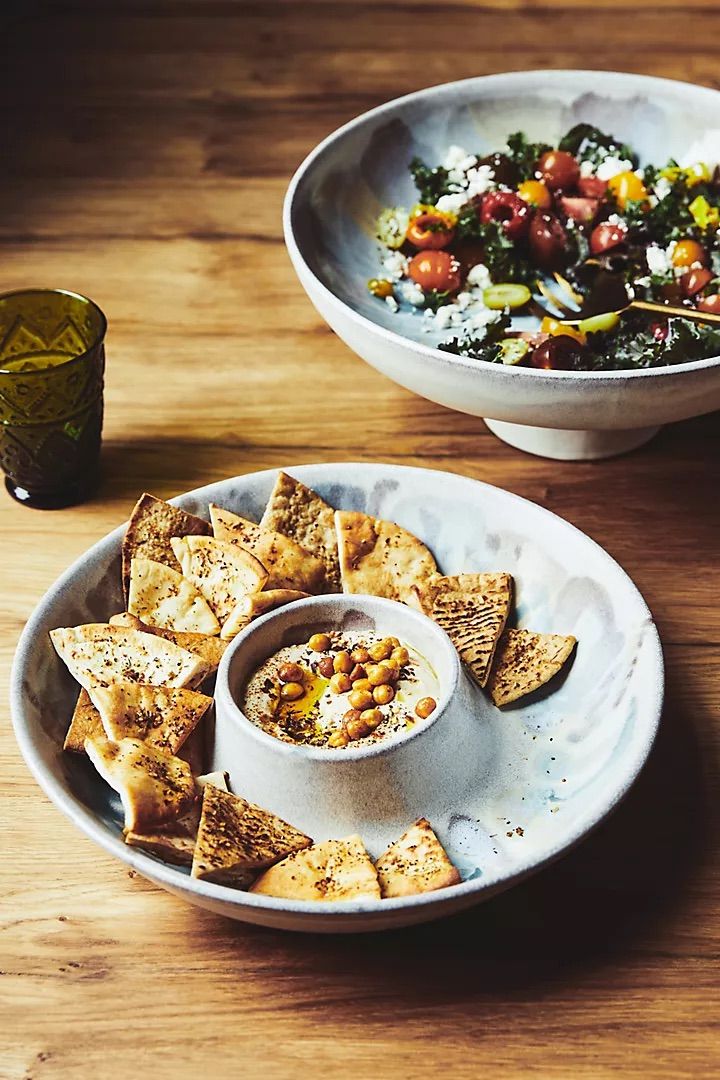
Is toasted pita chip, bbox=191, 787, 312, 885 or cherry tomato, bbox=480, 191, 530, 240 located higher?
cherry tomato, bbox=480, 191, 530, 240

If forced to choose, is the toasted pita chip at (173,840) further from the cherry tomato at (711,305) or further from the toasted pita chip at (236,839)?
the cherry tomato at (711,305)

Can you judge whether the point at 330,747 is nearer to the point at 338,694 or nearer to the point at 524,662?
the point at 338,694

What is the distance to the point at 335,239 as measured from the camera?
6.90ft

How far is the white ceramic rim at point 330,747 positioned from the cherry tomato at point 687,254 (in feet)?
2.74

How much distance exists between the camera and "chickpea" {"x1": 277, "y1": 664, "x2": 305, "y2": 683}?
1.36 meters

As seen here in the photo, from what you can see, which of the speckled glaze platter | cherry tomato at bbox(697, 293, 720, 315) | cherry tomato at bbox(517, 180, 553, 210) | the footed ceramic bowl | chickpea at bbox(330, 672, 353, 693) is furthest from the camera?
cherry tomato at bbox(517, 180, 553, 210)

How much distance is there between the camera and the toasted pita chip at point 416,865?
1154mm

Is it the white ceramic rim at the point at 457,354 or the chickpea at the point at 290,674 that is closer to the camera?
the chickpea at the point at 290,674

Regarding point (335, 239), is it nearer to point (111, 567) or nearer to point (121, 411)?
point (121, 411)

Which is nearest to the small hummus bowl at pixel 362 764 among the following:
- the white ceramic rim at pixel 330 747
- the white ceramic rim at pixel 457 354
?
the white ceramic rim at pixel 330 747

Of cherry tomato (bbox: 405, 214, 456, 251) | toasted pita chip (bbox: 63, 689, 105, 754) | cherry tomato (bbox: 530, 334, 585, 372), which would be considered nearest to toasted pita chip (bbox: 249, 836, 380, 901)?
toasted pita chip (bbox: 63, 689, 105, 754)

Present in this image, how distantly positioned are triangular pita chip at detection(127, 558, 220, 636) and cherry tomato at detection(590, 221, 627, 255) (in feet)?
3.10

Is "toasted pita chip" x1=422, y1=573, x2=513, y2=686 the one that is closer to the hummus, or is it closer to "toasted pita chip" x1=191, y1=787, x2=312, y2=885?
the hummus

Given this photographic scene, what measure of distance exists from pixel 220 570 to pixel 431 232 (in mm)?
810
